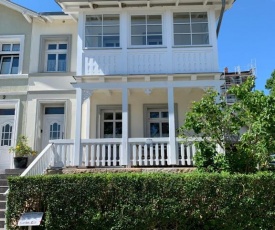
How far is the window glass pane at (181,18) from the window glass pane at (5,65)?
708 centimetres

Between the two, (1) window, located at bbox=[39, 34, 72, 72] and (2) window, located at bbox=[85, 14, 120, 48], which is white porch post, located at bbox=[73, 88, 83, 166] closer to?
(2) window, located at bbox=[85, 14, 120, 48]

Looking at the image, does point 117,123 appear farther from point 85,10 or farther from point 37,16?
point 37,16

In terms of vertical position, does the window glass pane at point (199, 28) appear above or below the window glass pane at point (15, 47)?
above

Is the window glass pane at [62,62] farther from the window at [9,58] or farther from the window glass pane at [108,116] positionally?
the window glass pane at [108,116]

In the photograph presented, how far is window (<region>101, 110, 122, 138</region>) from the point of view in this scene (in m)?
12.9

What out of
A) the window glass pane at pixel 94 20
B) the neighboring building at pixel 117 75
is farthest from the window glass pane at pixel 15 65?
the window glass pane at pixel 94 20

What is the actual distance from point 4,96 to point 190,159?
7.76 m

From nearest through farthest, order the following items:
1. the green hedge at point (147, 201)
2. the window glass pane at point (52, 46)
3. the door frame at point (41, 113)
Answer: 1. the green hedge at point (147, 201)
2. the door frame at point (41, 113)
3. the window glass pane at point (52, 46)

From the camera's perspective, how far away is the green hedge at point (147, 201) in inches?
276

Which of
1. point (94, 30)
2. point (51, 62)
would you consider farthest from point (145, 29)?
point (51, 62)

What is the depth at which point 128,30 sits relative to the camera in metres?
12.0

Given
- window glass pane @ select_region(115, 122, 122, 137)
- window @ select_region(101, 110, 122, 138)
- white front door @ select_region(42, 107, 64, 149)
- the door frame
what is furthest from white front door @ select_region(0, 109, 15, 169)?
window glass pane @ select_region(115, 122, 122, 137)

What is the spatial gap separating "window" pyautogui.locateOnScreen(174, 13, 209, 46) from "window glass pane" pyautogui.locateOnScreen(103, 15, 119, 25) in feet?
7.26

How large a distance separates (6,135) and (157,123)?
19.7 feet
